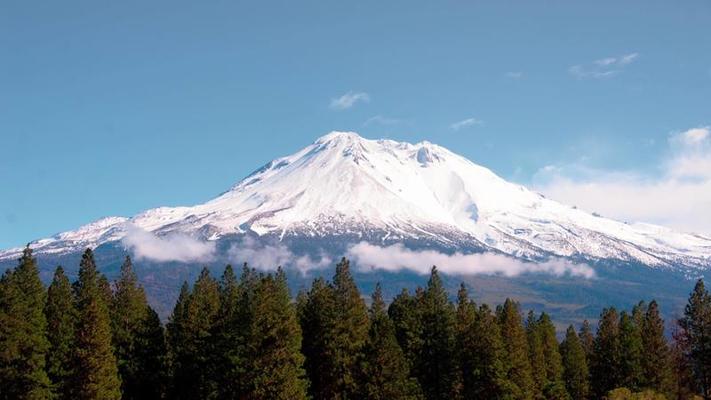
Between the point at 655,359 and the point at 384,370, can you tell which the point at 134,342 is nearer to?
the point at 384,370

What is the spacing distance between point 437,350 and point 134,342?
2855 cm

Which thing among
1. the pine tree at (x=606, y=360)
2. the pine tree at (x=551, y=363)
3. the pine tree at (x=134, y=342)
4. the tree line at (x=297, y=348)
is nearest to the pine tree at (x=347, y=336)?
the tree line at (x=297, y=348)

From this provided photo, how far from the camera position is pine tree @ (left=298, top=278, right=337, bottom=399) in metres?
67.9

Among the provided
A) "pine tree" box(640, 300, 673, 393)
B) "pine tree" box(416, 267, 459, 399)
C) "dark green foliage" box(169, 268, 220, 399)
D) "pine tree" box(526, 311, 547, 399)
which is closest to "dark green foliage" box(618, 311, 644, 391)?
"pine tree" box(640, 300, 673, 393)

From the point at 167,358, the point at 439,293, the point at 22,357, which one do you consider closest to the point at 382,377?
the point at 439,293

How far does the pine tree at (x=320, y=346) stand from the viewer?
223 ft

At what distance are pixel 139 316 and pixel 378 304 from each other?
78.4ft

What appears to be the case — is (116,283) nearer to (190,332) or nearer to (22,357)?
(190,332)

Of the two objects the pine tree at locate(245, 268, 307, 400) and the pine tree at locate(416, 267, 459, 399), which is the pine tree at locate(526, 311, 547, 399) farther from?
the pine tree at locate(245, 268, 307, 400)

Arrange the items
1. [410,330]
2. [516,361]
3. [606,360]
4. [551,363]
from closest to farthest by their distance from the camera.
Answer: [516,361], [410,330], [551,363], [606,360]

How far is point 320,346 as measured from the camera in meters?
69.1

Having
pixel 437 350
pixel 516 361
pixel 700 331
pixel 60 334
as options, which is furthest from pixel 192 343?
pixel 700 331

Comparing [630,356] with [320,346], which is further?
[630,356]

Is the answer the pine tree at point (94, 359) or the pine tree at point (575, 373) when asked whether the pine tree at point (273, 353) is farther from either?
the pine tree at point (575, 373)
